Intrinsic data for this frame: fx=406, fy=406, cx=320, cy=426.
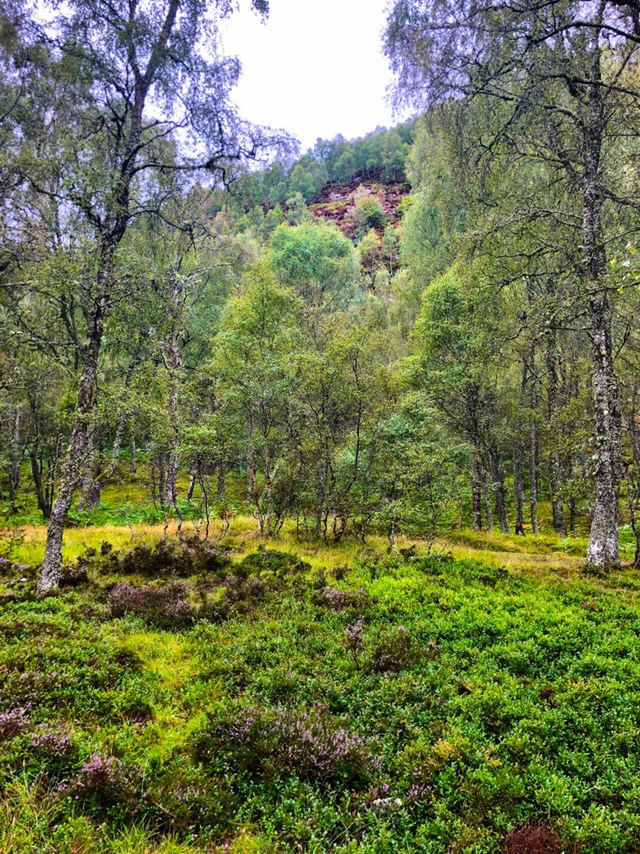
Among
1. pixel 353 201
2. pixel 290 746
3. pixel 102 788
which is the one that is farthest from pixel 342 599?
pixel 353 201

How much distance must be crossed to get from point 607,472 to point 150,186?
18.3 meters

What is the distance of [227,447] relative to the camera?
15156 mm

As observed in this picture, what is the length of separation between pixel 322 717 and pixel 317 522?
33.7 ft

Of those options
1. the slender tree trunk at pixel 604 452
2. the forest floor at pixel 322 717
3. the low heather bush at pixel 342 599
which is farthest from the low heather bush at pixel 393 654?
the slender tree trunk at pixel 604 452

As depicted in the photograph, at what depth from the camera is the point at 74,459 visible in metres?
9.34

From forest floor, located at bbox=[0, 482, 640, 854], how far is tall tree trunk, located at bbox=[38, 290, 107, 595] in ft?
1.85

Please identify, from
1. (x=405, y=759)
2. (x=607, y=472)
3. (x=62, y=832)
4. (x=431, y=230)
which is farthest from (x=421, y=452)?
(x=431, y=230)

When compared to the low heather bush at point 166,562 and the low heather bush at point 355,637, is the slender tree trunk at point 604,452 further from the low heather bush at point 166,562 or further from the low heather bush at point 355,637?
the low heather bush at point 166,562

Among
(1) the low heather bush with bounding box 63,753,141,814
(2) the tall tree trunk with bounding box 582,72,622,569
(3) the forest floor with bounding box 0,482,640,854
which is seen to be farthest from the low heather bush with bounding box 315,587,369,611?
(2) the tall tree trunk with bounding box 582,72,622,569

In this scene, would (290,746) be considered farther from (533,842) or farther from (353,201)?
(353,201)

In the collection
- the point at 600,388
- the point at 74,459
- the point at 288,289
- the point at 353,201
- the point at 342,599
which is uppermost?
the point at 353,201

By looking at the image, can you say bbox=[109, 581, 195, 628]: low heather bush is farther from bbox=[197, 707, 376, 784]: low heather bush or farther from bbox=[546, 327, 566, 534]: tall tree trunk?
bbox=[546, 327, 566, 534]: tall tree trunk

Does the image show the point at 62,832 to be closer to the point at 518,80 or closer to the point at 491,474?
the point at 518,80

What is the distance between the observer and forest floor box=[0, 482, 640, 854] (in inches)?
A: 145
